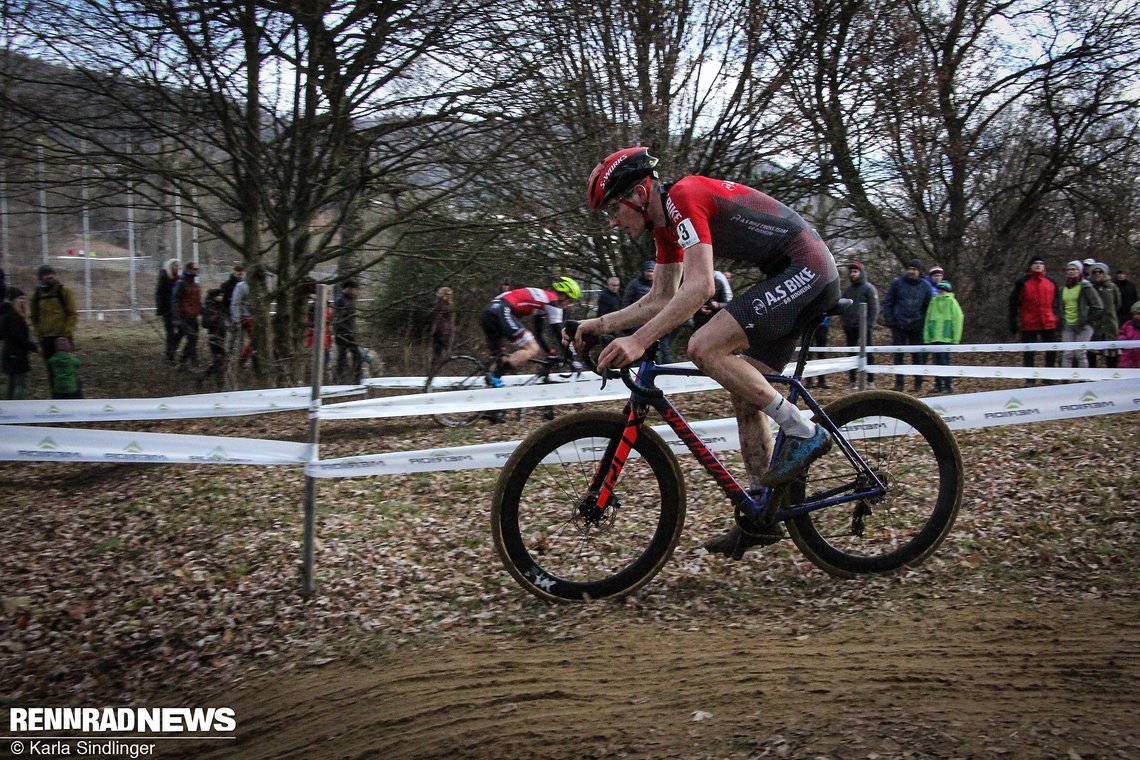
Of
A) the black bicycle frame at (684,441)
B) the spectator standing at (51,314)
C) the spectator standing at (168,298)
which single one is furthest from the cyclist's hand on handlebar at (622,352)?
the spectator standing at (168,298)

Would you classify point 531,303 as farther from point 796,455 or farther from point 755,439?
point 796,455

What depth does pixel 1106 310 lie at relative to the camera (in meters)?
13.0

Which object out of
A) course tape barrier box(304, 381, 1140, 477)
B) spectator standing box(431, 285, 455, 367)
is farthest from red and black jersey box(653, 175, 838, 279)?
spectator standing box(431, 285, 455, 367)

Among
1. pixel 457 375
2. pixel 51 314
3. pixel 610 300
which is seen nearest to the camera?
pixel 51 314

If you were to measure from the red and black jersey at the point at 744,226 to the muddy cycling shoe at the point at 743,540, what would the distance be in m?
1.29

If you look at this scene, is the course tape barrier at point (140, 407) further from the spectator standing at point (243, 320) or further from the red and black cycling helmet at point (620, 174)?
the spectator standing at point (243, 320)

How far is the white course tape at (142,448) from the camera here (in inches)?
195

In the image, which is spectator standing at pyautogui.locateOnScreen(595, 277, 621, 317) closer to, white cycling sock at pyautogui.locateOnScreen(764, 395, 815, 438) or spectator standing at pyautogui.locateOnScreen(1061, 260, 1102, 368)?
spectator standing at pyautogui.locateOnScreen(1061, 260, 1102, 368)

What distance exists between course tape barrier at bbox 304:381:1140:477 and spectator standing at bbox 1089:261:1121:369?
783 cm

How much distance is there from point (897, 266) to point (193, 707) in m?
17.2

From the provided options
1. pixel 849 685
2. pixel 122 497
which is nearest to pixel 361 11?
pixel 122 497

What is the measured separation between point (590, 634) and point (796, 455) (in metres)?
1.32

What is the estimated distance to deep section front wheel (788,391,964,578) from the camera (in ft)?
15.0

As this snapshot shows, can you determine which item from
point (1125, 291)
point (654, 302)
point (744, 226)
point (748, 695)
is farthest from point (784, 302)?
point (1125, 291)
